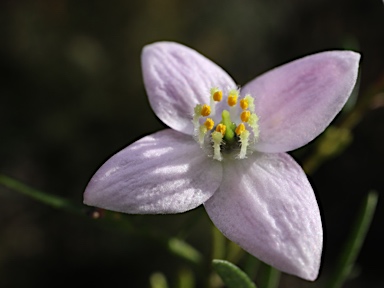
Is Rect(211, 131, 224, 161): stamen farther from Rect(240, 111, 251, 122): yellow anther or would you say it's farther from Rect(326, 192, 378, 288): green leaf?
Rect(326, 192, 378, 288): green leaf

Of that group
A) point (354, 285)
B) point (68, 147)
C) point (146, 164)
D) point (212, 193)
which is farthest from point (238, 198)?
point (354, 285)

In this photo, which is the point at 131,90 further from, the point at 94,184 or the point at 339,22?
the point at 94,184

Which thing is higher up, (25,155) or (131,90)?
(131,90)

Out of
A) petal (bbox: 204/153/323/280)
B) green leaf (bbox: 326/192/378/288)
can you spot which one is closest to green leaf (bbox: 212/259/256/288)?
petal (bbox: 204/153/323/280)

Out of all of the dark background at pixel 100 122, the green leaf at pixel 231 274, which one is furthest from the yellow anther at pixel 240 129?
the dark background at pixel 100 122

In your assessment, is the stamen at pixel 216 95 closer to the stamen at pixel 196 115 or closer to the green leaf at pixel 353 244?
the stamen at pixel 196 115

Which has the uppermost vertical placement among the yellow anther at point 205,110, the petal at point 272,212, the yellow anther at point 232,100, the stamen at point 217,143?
the yellow anther at point 232,100
